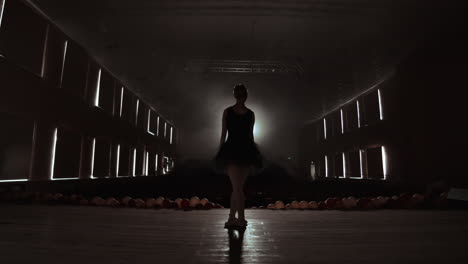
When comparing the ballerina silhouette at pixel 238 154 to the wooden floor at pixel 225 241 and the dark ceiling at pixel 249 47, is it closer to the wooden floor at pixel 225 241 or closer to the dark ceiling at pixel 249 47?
the wooden floor at pixel 225 241

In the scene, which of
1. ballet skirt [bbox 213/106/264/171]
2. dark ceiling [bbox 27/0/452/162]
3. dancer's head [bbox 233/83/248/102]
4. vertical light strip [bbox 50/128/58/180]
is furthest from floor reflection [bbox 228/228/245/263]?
vertical light strip [bbox 50/128/58/180]

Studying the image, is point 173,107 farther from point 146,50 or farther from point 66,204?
point 66,204

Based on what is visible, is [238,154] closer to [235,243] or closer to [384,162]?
[235,243]

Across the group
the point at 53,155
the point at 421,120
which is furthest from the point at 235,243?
the point at 421,120

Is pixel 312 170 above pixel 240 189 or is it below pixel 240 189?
above

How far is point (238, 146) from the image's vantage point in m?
1.72

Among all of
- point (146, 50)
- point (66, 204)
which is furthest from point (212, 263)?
point (146, 50)

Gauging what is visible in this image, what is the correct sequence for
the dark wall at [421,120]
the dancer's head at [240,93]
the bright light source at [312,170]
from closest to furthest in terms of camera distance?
the dancer's head at [240,93] → the dark wall at [421,120] → the bright light source at [312,170]

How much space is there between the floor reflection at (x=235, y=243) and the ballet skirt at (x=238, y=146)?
1.33 ft

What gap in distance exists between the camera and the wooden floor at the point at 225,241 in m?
1.05

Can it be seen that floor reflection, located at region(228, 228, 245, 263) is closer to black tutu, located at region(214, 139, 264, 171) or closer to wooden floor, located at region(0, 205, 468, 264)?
wooden floor, located at region(0, 205, 468, 264)

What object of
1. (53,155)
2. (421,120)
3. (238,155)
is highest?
(421,120)

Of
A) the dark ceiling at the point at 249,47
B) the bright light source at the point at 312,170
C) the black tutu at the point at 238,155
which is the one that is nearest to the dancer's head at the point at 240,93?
the black tutu at the point at 238,155

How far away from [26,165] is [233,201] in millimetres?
4549
